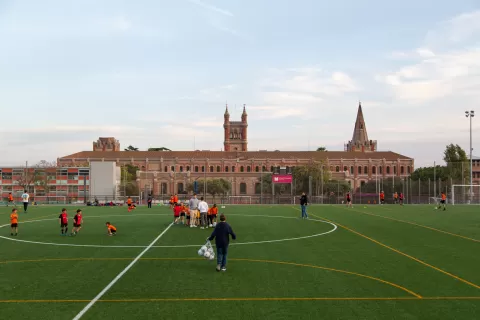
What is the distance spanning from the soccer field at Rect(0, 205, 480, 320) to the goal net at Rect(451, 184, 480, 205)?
43.6 m

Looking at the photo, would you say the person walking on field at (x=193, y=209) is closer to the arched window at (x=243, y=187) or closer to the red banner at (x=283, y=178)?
the red banner at (x=283, y=178)

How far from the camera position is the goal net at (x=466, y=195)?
206 ft

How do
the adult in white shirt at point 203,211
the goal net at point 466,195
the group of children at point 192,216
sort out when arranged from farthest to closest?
the goal net at point 466,195
the group of children at point 192,216
the adult in white shirt at point 203,211

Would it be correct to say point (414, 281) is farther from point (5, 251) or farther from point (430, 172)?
point (430, 172)

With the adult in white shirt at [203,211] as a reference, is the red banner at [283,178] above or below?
above

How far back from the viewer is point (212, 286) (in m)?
12.2

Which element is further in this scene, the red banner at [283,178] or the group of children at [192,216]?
the red banner at [283,178]

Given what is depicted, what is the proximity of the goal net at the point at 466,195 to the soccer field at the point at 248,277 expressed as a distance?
43594mm

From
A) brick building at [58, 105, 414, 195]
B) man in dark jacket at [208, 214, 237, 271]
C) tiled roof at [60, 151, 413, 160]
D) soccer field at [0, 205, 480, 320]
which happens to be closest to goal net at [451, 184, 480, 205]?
soccer field at [0, 205, 480, 320]

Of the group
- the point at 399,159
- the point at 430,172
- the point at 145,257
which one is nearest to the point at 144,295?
the point at 145,257

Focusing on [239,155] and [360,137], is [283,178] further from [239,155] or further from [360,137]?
[360,137]

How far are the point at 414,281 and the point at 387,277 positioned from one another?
740 mm

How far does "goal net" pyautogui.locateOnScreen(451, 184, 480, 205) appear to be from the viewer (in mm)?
62875

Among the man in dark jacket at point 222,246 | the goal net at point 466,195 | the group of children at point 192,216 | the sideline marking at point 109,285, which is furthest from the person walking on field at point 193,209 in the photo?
the goal net at point 466,195
